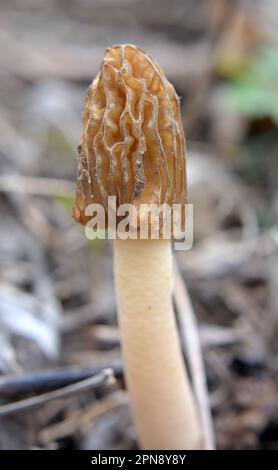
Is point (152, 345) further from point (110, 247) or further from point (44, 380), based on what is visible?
point (110, 247)

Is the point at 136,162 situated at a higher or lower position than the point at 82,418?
higher

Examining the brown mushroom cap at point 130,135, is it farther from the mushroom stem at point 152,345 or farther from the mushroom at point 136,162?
the mushroom stem at point 152,345

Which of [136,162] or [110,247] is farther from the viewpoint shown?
[110,247]

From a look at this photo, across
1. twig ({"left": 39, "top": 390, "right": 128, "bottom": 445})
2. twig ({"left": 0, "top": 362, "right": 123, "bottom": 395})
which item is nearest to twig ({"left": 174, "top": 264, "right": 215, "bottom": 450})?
twig ({"left": 39, "top": 390, "right": 128, "bottom": 445})

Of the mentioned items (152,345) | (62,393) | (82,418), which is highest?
(152,345)

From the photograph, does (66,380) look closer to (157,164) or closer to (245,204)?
(157,164)

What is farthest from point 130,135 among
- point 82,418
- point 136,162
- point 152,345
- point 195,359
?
point 82,418

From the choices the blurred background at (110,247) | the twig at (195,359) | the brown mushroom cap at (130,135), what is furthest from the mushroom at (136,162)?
the twig at (195,359)
